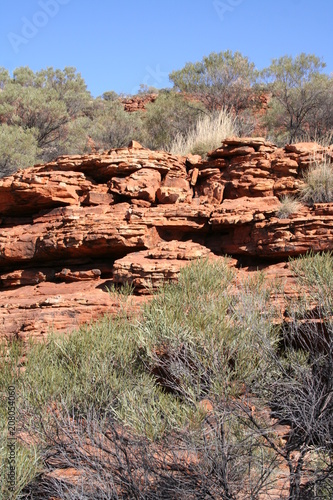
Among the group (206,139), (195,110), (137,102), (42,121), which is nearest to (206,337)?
(206,139)

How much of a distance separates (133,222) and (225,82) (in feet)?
34.2

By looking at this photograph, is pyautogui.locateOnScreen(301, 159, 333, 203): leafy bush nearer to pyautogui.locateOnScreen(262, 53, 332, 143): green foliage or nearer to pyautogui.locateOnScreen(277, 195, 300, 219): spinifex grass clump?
pyautogui.locateOnScreen(277, 195, 300, 219): spinifex grass clump

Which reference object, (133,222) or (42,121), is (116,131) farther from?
(133,222)

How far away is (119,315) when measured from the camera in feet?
20.7

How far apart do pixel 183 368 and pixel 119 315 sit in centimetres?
169

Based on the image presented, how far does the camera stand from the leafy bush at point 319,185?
Answer: 25.2ft

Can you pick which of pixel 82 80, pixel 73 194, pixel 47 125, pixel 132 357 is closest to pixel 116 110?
pixel 47 125

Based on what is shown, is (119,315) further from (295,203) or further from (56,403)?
(295,203)

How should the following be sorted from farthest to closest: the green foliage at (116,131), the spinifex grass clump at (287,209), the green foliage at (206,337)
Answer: the green foliage at (116,131), the spinifex grass clump at (287,209), the green foliage at (206,337)

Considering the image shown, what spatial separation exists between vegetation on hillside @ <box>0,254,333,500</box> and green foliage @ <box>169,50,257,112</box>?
11409 millimetres

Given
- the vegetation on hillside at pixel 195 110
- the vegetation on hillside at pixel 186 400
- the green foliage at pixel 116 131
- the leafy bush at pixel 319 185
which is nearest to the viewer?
the vegetation on hillside at pixel 186 400

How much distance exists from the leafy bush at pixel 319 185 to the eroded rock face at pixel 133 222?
26cm

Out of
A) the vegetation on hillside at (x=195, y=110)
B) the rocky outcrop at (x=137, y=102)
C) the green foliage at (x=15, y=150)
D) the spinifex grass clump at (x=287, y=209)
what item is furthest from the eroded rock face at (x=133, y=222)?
the rocky outcrop at (x=137, y=102)

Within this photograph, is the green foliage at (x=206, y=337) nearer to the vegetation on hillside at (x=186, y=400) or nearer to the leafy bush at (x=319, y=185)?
the vegetation on hillside at (x=186, y=400)
